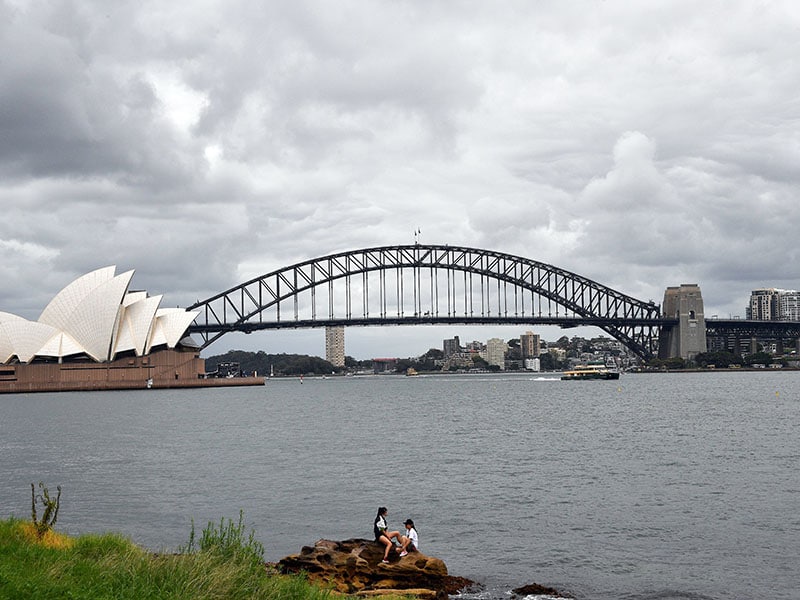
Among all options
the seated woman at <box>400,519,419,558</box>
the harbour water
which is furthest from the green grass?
the harbour water

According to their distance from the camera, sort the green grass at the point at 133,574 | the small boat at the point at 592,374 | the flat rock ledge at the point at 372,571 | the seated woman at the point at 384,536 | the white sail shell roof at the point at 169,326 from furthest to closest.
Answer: the small boat at the point at 592,374, the white sail shell roof at the point at 169,326, the seated woman at the point at 384,536, the flat rock ledge at the point at 372,571, the green grass at the point at 133,574

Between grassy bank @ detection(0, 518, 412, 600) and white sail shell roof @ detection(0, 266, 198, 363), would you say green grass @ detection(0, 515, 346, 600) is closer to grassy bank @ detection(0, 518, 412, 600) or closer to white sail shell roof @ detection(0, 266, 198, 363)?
grassy bank @ detection(0, 518, 412, 600)

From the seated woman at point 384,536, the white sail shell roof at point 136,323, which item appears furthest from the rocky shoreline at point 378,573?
the white sail shell roof at point 136,323

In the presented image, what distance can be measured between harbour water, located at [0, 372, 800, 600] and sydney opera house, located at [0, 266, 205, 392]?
4296cm

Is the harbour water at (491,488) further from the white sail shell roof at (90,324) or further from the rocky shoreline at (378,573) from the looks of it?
the white sail shell roof at (90,324)

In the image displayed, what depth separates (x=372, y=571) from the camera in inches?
601

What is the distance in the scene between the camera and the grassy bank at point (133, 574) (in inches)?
397

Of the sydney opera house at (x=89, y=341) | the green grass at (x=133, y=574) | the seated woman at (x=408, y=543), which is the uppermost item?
the sydney opera house at (x=89, y=341)

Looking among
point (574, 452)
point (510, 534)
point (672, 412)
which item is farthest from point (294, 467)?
point (672, 412)

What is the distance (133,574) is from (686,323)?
138 m

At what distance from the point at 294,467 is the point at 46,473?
848 cm

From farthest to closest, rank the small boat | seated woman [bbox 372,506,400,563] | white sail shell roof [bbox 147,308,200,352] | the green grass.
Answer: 1. the small boat
2. white sail shell roof [bbox 147,308,200,352]
3. seated woman [bbox 372,506,400,563]
4. the green grass

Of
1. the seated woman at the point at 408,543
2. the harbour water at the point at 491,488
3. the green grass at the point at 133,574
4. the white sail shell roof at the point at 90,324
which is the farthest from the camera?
the white sail shell roof at the point at 90,324

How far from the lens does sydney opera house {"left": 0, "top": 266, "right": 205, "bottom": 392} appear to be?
94375 millimetres
